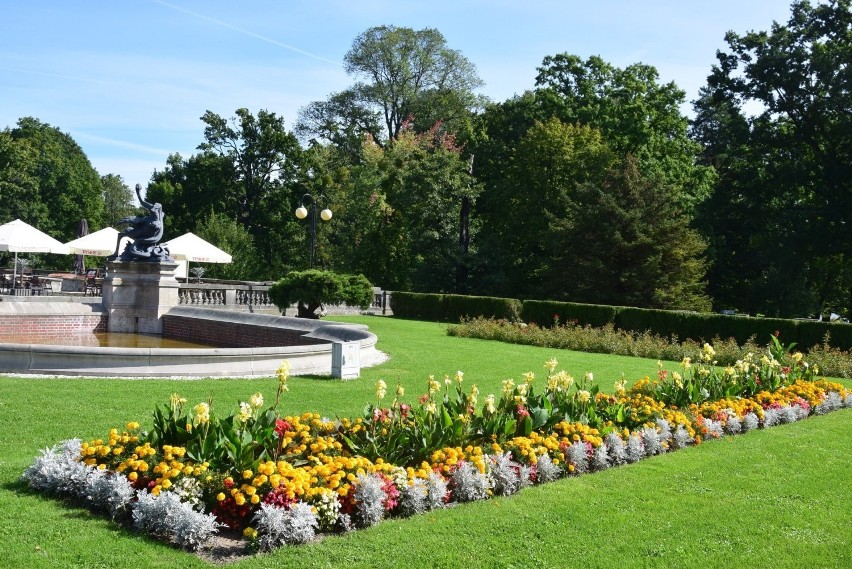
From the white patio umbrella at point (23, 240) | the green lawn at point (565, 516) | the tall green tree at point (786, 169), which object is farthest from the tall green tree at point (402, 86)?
the green lawn at point (565, 516)

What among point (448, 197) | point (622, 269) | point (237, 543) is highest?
point (448, 197)

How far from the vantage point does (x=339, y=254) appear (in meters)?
43.0

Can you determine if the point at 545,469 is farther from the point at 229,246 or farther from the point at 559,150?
the point at 229,246

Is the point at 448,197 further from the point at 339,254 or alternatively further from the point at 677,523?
the point at 677,523

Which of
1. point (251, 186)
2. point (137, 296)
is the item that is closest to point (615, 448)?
point (137, 296)

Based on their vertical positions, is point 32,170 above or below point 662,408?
above

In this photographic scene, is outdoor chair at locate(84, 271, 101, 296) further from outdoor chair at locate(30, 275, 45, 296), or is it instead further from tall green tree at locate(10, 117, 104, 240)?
tall green tree at locate(10, 117, 104, 240)

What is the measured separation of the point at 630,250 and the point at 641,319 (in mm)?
8181

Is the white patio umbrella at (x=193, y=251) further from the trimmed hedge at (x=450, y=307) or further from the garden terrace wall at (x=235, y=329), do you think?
the garden terrace wall at (x=235, y=329)

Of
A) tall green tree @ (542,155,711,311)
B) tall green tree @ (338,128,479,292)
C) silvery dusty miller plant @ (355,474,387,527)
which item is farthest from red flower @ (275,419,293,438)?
tall green tree @ (338,128,479,292)

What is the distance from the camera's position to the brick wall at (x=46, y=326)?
58.8ft

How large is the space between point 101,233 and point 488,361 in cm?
1856

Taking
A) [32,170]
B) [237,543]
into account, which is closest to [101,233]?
[237,543]

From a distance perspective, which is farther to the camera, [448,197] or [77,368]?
[448,197]
